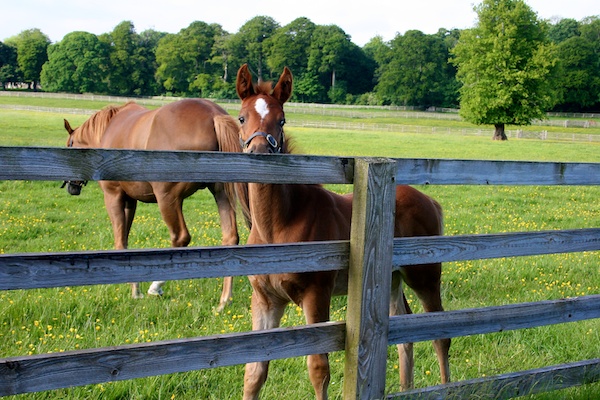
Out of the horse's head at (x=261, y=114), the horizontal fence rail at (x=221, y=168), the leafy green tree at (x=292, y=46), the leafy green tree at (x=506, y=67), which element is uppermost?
the leafy green tree at (x=292, y=46)

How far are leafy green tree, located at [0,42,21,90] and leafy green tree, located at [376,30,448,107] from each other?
6867 centimetres

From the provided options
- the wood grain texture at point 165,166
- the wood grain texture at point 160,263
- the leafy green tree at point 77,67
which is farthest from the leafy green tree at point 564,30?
the wood grain texture at point 160,263

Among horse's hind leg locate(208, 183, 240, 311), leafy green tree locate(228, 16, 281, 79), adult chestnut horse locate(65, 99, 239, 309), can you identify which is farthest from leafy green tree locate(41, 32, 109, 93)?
horse's hind leg locate(208, 183, 240, 311)

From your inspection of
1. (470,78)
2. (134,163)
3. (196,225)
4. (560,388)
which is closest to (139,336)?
(134,163)

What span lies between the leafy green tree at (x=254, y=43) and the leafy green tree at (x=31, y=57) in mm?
37677

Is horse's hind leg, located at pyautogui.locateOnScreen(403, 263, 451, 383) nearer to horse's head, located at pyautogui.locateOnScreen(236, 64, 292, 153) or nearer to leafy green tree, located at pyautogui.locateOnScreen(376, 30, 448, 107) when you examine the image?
horse's head, located at pyautogui.locateOnScreen(236, 64, 292, 153)

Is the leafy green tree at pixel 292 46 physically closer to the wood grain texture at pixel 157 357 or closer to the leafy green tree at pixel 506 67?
the leafy green tree at pixel 506 67

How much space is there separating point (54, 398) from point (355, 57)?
113 metres

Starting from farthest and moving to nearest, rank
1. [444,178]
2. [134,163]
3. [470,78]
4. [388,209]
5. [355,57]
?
[355,57] < [470,78] < [444,178] < [388,209] < [134,163]

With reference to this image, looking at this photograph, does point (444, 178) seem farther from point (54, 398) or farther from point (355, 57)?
point (355, 57)

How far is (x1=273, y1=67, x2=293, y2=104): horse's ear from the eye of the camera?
489 cm

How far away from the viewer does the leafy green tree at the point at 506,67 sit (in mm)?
53469

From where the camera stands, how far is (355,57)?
112 meters

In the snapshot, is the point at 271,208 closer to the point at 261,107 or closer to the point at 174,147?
the point at 261,107
